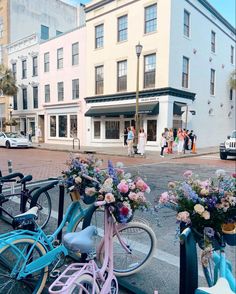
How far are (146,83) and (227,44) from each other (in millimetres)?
Result: 12574

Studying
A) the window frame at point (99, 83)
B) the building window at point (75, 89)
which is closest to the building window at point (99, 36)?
the window frame at point (99, 83)

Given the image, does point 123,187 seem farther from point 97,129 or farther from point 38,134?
point 38,134

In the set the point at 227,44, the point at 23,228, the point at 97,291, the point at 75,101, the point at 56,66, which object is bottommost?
the point at 97,291

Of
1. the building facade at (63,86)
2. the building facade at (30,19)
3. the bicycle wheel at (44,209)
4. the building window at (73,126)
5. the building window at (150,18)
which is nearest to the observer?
the bicycle wheel at (44,209)

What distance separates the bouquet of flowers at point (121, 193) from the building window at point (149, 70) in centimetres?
1819

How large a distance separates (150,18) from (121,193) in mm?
20037

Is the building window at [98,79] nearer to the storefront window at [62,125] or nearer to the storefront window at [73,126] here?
the storefront window at [73,126]

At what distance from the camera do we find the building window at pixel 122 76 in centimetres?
2150

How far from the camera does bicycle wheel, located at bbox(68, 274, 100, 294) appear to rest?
211 cm

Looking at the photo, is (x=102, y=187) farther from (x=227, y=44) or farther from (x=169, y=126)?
→ (x=227, y=44)

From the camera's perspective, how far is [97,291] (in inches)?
91.3

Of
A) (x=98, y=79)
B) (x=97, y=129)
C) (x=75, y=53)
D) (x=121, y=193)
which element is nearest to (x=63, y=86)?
(x=75, y=53)

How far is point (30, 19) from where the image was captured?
3175 cm

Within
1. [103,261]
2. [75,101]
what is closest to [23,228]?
[103,261]
